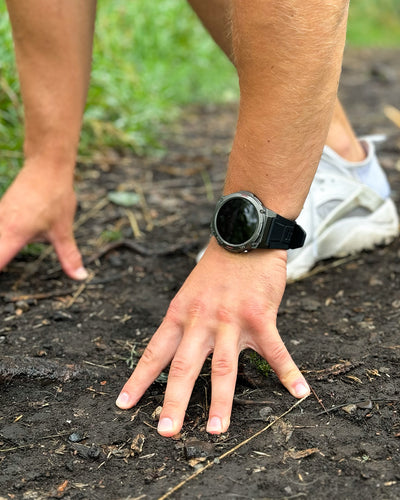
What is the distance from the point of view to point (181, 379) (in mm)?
1255

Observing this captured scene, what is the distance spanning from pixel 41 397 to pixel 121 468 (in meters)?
0.32

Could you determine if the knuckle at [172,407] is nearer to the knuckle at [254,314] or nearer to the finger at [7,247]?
the knuckle at [254,314]

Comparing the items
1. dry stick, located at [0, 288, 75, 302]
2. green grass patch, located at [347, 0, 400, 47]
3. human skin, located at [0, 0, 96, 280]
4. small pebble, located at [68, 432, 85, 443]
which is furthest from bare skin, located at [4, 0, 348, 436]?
green grass patch, located at [347, 0, 400, 47]

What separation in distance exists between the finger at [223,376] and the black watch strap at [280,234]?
21 cm

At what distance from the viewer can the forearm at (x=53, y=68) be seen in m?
1.74

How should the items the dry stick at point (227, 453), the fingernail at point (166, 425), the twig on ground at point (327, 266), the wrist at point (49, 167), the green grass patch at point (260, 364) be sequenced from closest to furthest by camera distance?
1. the dry stick at point (227, 453)
2. the fingernail at point (166, 425)
3. the green grass patch at point (260, 364)
4. the wrist at point (49, 167)
5. the twig on ground at point (327, 266)

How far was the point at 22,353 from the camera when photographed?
5.08ft

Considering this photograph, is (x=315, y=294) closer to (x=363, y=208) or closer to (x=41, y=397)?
(x=363, y=208)

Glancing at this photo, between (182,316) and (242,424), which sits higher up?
(182,316)

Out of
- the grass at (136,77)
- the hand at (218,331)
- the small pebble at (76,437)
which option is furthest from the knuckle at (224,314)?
the grass at (136,77)

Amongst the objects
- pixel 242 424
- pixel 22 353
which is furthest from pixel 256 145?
pixel 22 353

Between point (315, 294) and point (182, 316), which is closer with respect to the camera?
point (182, 316)

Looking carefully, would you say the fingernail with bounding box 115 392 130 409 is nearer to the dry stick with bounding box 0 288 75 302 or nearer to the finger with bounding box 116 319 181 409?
the finger with bounding box 116 319 181 409

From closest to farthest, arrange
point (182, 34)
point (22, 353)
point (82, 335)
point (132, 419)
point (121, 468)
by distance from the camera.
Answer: point (121, 468), point (132, 419), point (22, 353), point (82, 335), point (182, 34)
